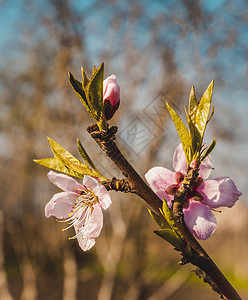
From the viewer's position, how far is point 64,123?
2.65m

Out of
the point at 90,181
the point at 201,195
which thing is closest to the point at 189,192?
the point at 201,195

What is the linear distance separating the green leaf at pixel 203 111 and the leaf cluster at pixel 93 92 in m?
0.09

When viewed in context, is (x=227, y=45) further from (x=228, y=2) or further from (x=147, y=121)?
(x=147, y=121)

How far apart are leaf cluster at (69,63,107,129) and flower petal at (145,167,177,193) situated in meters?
0.11

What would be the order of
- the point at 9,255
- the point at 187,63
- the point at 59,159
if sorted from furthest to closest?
1. the point at 9,255
2. the point at 187,63
3. the point at 59,159

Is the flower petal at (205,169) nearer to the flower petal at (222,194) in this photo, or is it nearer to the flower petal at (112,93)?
the flower petal at (222,194)

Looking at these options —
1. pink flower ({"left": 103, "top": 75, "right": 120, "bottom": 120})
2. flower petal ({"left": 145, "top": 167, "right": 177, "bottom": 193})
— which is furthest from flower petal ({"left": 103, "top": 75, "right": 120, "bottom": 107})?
flower petal ({"left": 145, "top": 167, "right": 177, "bottom": 193})

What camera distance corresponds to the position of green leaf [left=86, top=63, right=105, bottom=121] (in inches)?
10.3

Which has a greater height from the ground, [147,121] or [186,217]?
[147,121]

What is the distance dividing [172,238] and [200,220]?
0.09m

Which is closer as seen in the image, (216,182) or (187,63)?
(216,182)

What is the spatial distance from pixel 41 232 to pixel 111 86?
4.27 m

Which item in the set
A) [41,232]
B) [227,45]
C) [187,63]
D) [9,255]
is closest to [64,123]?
[187,63]

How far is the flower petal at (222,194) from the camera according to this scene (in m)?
0.35
